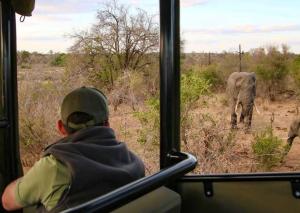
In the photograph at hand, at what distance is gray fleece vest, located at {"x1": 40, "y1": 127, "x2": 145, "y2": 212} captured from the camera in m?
1.46

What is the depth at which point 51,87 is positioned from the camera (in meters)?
2.74

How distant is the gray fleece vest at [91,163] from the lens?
146 centimetres

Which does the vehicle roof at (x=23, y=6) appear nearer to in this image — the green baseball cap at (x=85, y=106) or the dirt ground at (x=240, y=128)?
the dirt ground at (x=240, y=128)

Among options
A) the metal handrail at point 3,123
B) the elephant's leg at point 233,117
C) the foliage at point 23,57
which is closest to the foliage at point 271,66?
the elephant's leg at point 233,117

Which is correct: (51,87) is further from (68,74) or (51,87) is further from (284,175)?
(284,175)

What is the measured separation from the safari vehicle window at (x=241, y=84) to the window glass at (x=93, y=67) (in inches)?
8.3

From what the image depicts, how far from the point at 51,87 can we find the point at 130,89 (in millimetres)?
424

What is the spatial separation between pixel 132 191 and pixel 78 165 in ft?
1.22

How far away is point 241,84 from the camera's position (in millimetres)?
3551

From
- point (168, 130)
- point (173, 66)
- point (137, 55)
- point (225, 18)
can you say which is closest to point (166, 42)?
point (173, 66)

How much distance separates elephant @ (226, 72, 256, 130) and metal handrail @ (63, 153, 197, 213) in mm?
2057

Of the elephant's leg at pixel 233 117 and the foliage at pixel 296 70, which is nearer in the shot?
the foliage at pixel 296 70

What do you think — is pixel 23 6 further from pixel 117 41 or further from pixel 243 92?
pixel 243 92

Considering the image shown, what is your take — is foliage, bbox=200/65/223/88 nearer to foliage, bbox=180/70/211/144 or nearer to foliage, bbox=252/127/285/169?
foliage, bbox=180/70/211/144
